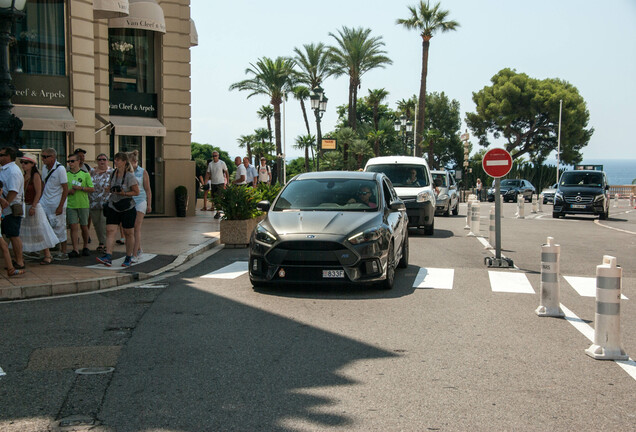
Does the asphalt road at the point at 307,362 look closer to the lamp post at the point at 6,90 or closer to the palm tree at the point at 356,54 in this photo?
the lamp post at the point at 6,90

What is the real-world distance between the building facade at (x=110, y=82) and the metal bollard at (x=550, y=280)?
1177 centimetres

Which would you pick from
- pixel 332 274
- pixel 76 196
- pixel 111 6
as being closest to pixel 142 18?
pixel 111 6

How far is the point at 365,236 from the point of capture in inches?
391

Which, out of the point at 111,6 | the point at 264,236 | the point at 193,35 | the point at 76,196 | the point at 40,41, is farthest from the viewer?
the point at 193,35

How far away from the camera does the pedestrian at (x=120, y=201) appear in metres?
11.9

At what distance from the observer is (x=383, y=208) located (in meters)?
11.1

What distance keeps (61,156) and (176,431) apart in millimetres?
16239

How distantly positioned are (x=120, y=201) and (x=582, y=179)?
24.6 metres

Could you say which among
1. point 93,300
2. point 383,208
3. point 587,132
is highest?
point 587,132

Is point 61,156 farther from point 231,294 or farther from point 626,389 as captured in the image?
point 626,389

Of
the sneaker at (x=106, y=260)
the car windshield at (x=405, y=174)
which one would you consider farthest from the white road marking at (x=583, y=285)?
the car windshield at (x=405, y=174)

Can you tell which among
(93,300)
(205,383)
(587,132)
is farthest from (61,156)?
(587,132)


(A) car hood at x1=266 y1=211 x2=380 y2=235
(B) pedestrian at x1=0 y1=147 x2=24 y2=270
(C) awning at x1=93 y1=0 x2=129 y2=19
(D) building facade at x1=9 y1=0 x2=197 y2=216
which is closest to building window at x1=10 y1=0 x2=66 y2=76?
(D) building facade at x1=9 y1=0 x2=197 y2=216

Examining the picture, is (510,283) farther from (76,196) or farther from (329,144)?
(329,144)
